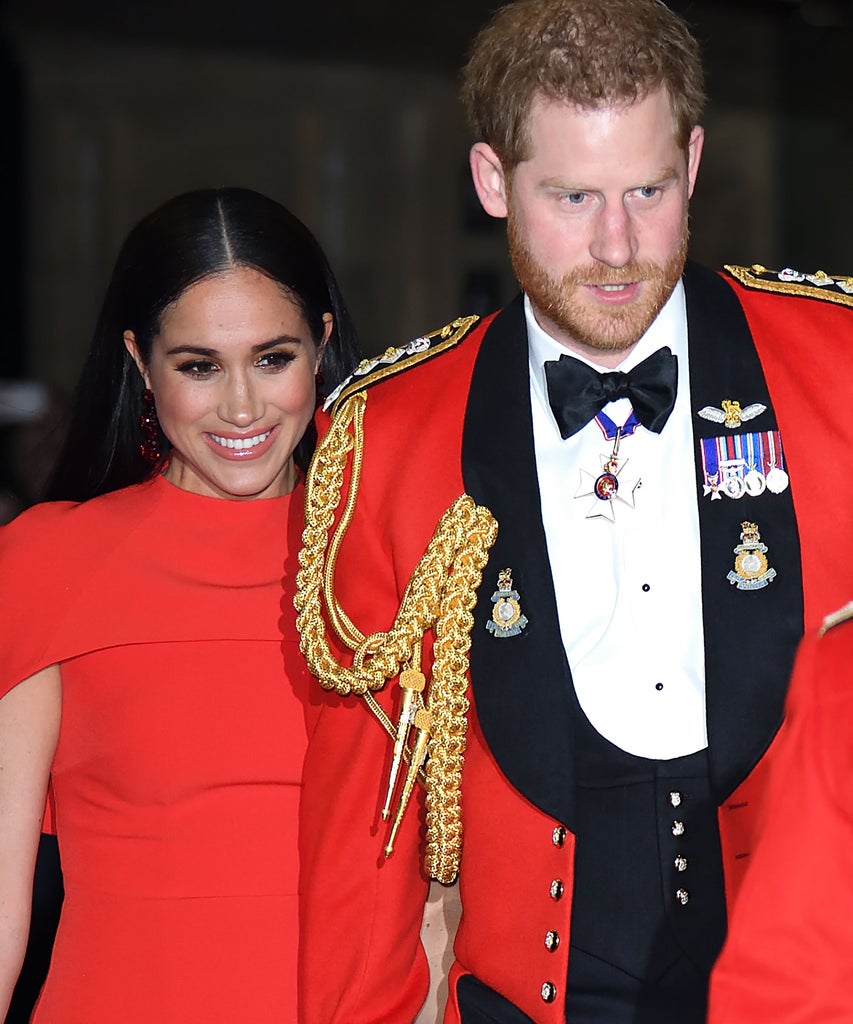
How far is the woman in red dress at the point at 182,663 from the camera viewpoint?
222cm

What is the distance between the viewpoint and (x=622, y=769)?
189cm

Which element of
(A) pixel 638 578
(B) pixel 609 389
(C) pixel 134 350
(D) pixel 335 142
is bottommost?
(A) pixel 638 578

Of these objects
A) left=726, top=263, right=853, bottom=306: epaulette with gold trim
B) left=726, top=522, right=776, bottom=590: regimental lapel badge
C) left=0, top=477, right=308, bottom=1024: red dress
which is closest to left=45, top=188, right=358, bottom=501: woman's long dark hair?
left=0, top=477, right=308, bottom=1024: red dress

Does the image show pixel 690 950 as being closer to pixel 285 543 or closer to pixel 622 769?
pixel 622 769

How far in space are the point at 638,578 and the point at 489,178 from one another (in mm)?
→ 538

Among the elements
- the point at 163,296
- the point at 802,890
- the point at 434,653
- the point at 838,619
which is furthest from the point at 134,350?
the point at 802,890

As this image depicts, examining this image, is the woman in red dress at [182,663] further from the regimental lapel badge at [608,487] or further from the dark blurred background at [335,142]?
the dark blurred background at [335,142]

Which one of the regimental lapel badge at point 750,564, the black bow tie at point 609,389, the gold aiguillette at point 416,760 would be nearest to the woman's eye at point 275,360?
the black bow tie at point 609,389

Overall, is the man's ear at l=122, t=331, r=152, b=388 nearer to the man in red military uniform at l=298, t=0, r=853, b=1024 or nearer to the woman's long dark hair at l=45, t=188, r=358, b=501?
the woman's long dark hair at l=45, t=188, r=358, b=501

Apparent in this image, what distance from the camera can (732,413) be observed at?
196 cm

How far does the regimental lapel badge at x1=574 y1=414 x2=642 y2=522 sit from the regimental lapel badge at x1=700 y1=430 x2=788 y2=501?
0.30 ft

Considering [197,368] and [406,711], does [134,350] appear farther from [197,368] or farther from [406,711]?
[406,711]

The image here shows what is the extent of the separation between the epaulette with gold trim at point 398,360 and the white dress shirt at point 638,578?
22 centimetres

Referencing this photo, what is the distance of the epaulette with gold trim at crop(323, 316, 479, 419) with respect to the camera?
2.13 m
